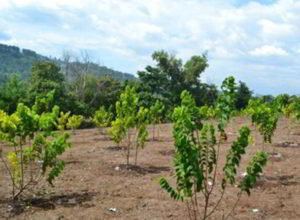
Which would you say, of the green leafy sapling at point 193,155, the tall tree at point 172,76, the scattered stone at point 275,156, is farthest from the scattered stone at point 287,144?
the tall tree at point 172,76

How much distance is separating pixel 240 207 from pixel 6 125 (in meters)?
4.00

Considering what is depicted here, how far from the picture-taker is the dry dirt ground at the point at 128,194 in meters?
5.69

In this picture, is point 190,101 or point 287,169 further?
point 287,169

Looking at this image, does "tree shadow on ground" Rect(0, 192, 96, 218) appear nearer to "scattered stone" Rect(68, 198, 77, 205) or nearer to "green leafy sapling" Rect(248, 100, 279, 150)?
"scattered stone" Rect(68, 198, 77, 205)

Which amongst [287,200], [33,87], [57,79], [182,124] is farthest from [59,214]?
[57,79]

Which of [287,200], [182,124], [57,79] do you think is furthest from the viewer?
[57,79]

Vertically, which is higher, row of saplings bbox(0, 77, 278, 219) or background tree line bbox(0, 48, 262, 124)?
background tree line bbox(0, 48, 262, 124)

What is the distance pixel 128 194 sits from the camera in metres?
6.75

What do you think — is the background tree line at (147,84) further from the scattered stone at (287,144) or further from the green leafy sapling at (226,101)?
the green leafy sapling at (226,101)

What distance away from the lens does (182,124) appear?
150 inches

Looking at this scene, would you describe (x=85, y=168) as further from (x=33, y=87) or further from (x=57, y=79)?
(x=57, y=79)

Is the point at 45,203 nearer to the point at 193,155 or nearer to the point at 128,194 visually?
the point at 128,194

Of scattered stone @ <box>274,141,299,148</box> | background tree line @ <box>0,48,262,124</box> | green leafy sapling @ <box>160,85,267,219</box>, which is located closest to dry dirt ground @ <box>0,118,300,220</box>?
green leafy sapling @ <box>160,85,267,219</box>

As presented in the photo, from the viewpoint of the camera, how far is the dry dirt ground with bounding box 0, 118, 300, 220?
5.69m
